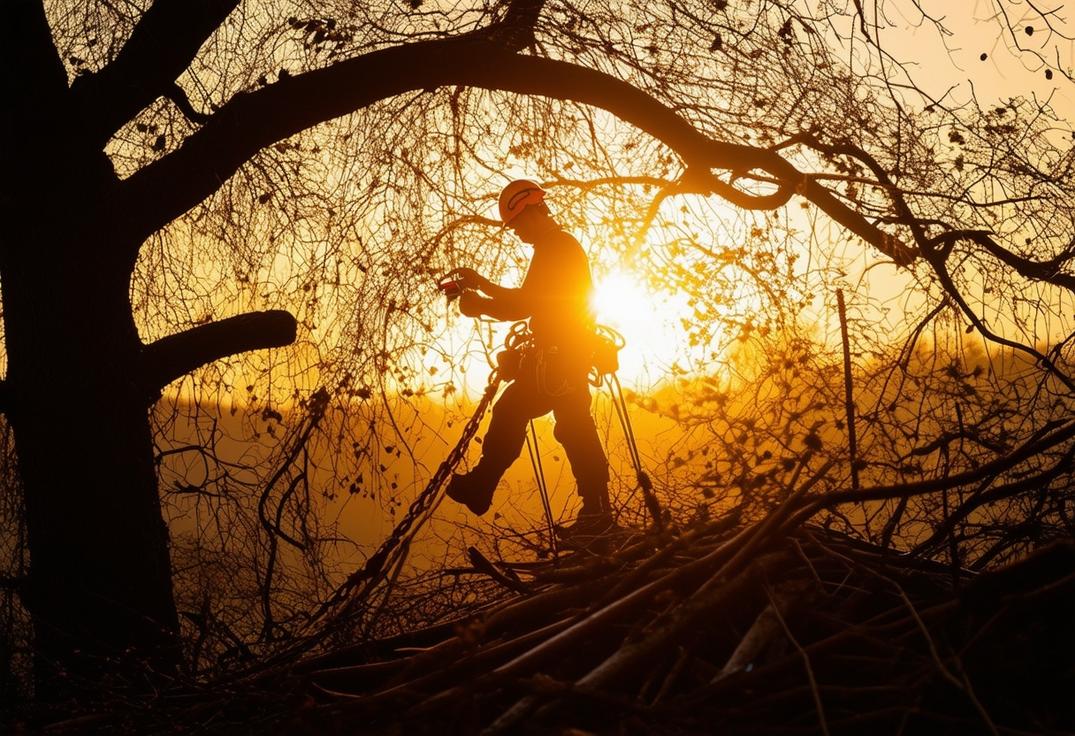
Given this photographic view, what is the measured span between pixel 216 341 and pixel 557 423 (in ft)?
7.02

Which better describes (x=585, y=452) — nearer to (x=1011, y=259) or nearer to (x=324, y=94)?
(x=324, y=94)

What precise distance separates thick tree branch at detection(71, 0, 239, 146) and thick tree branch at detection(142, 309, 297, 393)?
1240mm

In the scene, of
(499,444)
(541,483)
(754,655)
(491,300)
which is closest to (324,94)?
(491,300)

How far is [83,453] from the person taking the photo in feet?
19.5

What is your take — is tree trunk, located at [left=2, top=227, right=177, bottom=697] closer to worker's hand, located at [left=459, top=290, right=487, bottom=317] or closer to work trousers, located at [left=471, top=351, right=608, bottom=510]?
worker's hand, located at [left=459, top=290, right=487, bottom=317]

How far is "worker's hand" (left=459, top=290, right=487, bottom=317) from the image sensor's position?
630cm

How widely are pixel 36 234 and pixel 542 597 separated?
4.06 metres

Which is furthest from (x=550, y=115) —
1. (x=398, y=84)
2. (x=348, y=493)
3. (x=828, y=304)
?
(x=348, y=493)

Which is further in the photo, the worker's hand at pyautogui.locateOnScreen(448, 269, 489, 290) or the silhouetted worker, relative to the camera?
the worker's hand at pyautogui.locateOnScreen(448, 269, 489, 290)

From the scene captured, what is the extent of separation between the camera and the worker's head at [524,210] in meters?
6.80

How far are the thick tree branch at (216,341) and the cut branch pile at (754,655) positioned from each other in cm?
303

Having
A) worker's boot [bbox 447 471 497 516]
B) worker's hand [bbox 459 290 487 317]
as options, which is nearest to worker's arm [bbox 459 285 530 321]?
worker's hand [bbox 459 290 487 317]

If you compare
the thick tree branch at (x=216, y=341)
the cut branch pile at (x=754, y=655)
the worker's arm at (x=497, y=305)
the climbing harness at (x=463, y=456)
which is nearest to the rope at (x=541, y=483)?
the climbing harness at (x=463, y=456)

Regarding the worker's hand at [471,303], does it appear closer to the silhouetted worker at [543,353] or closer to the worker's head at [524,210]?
the silhouetted worker at [543,353]
